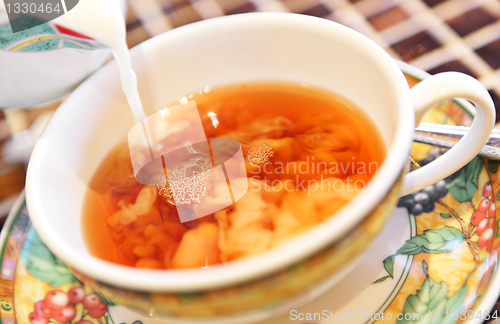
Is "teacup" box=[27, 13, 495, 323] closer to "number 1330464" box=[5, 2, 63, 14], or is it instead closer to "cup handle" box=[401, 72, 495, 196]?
"cup handle" box=[401, 72, 495, 196]

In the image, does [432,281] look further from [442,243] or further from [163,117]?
[163,117]

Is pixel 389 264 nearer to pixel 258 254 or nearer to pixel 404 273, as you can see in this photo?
pixel 404 273

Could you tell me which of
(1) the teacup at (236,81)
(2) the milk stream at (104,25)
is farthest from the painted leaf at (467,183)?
(2) the milk stream at (104,25)

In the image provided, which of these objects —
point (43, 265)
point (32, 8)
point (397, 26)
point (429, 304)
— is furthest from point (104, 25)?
point (397, 26)

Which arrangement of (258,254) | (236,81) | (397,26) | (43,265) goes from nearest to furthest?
1. (258,254)
2. (43,265)
3. (236,81)
4. (397,26)

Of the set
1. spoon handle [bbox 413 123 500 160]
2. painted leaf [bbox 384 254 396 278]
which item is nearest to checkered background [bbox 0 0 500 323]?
spoon handle [bbox 413 123 500 160]

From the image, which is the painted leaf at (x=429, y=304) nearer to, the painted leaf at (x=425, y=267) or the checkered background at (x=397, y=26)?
the painted leaf at (x=425, y=267)

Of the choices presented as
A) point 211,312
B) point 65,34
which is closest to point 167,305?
point 211,312
